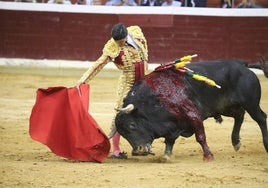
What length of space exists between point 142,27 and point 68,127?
23.5ft

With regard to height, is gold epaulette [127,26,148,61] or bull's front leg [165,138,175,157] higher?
gold epaulette [127,26,148,61]

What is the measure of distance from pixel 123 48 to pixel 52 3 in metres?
7.59

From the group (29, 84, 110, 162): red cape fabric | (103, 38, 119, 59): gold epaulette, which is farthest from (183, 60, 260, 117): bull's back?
(29, 84, 110, 162): red cape fabric

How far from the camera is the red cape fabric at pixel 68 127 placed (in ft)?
22.7

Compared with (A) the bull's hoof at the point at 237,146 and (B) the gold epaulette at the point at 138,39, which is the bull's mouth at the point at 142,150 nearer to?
(B) the gold epaulette at the point at 138,39

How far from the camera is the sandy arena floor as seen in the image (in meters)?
5.86

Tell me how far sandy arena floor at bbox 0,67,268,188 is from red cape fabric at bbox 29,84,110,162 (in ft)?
0.43

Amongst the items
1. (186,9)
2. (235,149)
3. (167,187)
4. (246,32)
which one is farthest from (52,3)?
(167,187)

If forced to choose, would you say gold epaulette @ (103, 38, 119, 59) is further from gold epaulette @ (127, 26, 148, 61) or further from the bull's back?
the bull's back

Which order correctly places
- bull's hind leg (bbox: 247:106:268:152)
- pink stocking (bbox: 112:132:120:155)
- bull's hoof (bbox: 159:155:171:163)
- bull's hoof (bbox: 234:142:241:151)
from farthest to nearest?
bull's hoof (bbox: 234:142:241:151), bull's hind leg (bbox: 247:106:268:152), pink stocking (bbox: 112:132:120:155), bull's hoof (bbox: 159:155:171:163)

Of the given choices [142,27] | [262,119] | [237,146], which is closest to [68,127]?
[237,146]

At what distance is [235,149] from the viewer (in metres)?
7.67

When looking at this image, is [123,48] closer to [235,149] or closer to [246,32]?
[235,149]

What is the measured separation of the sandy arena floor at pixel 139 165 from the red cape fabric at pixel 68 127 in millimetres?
132
